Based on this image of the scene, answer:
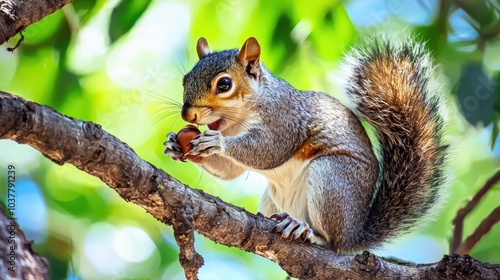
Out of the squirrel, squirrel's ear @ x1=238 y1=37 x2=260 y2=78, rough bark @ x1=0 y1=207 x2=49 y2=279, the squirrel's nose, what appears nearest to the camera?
rough bark @ x1=0 y1=207 x2=49 y2=279

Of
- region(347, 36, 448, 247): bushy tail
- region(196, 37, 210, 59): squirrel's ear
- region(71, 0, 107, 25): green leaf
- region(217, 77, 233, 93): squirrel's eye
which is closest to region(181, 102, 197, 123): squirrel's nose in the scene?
region(217, 77, 233, 93): squirrel's eye

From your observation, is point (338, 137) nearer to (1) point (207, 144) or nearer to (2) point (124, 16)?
(1) point (207, 144)

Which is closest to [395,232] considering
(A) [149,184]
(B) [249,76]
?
(B) [249,76]

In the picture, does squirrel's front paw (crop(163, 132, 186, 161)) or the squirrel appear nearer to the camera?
squirrel's front paw (crop(163, 132, 186, 161))

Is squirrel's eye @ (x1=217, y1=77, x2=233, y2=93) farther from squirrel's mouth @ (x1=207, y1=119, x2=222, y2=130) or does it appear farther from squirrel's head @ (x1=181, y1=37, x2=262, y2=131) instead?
squirrel's mouth @ (x1=207, y1=119, x2=222, y2=130)

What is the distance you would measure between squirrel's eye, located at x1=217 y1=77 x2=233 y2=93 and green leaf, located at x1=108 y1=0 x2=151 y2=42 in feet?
1.82

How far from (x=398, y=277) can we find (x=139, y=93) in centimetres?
150

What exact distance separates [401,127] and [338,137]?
0.91 feet

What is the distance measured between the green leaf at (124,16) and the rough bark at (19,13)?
710 mm

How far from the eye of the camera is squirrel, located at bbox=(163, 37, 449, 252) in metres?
2.81

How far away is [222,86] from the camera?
2828 millimetres

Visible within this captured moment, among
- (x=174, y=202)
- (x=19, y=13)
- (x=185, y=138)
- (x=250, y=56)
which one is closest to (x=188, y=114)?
(x=185, y=138)

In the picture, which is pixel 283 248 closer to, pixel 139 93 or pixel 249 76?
pixel 249 76

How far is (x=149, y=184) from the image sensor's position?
86.7 inches
